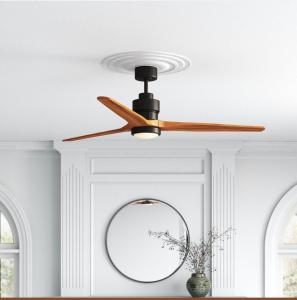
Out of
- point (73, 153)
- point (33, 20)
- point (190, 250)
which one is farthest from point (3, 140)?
point (33, 20)

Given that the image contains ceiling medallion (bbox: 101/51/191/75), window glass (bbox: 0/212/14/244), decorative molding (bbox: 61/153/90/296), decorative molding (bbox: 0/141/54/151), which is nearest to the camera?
ceiling medallion (bbox: 101/51/191/75)

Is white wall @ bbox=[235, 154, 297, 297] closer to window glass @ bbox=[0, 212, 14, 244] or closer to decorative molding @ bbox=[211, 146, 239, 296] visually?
decorative molding @ bbox=[211, 146, 239, 296]

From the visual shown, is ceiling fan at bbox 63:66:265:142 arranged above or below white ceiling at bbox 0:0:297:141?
below

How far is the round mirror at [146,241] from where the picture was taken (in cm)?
606

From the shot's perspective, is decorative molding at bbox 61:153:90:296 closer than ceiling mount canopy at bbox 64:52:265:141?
No

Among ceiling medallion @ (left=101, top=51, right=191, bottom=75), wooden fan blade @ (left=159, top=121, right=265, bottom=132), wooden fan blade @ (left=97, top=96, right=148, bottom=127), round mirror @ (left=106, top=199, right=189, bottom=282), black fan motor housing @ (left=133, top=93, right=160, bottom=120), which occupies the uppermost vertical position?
ceiling medallion @ (left=101, top=51, right=191, bottom=75)

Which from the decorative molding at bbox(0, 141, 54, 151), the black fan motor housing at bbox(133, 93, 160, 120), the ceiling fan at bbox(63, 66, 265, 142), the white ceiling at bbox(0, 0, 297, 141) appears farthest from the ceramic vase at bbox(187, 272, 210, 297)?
the black fan motor housing at bbox(133, 93, 160, 120)

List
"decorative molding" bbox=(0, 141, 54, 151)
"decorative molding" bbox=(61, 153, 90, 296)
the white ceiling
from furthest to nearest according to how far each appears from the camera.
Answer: "decorative molding" bbox=(0, 141, 54, 151) < "decorative molding" bbox=(61, 153, 90, 296) < the white ceiling

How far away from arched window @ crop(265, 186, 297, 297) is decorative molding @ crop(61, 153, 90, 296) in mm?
1726

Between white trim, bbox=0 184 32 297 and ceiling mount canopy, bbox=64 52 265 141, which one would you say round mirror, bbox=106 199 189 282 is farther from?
ceiling mount canopy, bbox=64 52 265 141

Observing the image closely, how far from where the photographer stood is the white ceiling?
2354 millimetres

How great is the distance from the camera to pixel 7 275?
6262 mm

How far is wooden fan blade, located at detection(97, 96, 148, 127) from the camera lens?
2687 mm

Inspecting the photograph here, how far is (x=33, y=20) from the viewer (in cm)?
244
